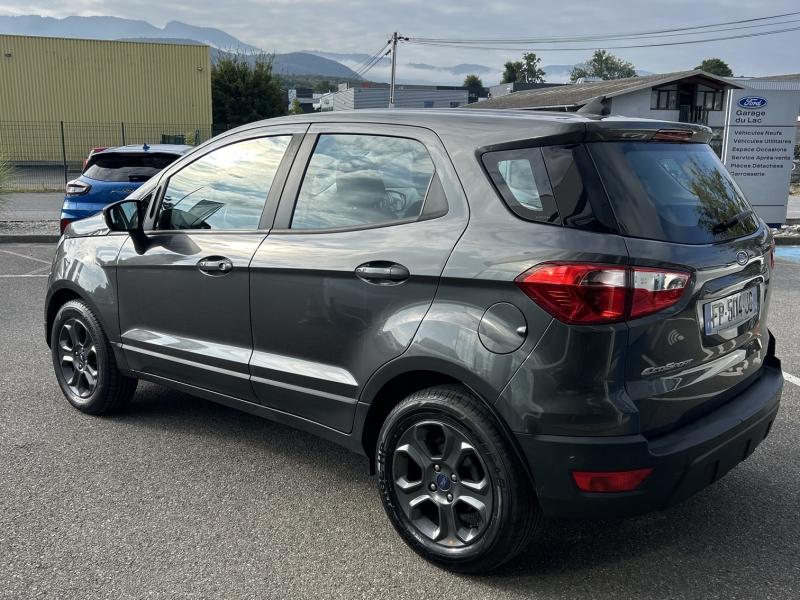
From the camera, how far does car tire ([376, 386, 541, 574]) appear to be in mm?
2758

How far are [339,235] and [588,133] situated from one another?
1.12 m

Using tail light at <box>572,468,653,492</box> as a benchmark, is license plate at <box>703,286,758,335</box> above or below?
above

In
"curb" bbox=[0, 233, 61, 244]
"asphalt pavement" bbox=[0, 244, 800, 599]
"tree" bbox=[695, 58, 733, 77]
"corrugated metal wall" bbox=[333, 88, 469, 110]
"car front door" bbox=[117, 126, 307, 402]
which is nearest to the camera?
"asphalt pavement" bbox=[0, 244, 800, 599]

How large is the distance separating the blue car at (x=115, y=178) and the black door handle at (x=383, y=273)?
7.57 m

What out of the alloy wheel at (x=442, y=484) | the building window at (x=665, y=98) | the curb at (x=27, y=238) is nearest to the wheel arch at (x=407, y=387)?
the alloy wheel at (x=442, y=484)

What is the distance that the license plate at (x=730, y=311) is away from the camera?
9.14 feet

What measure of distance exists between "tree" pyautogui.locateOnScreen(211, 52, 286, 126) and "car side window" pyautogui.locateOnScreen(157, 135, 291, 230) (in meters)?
39.3

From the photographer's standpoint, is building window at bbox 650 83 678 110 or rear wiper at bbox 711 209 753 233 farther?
building window at bbox 650 83 678 110

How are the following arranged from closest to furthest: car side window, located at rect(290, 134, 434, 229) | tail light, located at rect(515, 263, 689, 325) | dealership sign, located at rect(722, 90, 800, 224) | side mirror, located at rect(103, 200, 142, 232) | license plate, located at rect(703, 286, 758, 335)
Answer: tail light, located at rect(515, 263, 689, 325) → license plate, located at rect(703, 286, 758, 335) → car side window, located at rect(290, 134, 434, 229) → side mirror, located at rect(103, 200, 142, 232) → dealership sign, located at rect(722, 90, 800, 224)

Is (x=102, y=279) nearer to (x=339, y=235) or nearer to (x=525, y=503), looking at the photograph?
(x=339, y=235)

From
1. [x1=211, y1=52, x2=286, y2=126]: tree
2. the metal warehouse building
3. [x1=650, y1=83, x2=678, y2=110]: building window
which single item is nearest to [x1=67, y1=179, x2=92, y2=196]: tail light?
the metal warehouse building

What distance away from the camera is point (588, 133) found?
2.72 metres

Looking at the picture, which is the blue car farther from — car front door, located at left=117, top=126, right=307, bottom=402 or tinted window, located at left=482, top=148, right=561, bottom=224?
tinted window, located at left=482, top=148, right=561, bottom=224

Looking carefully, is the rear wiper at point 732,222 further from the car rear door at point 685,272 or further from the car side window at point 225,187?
the car side window at point 225,187
